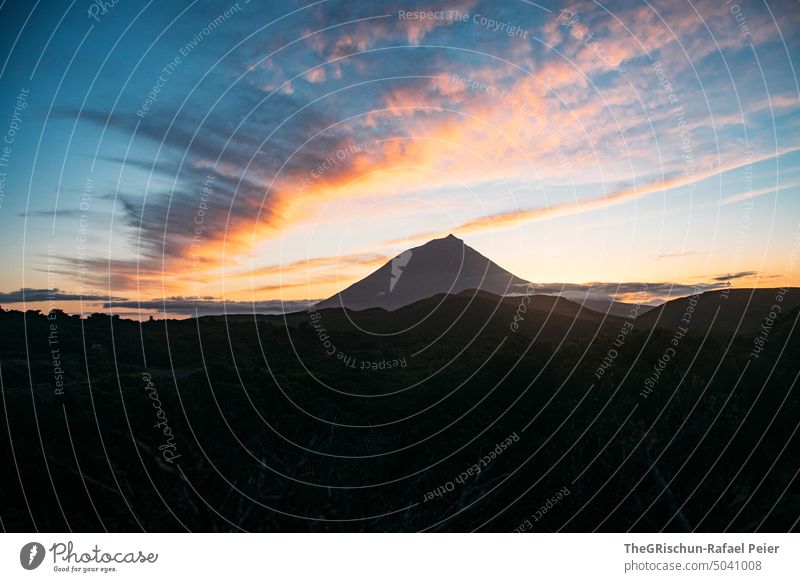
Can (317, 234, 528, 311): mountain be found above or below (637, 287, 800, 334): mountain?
above
